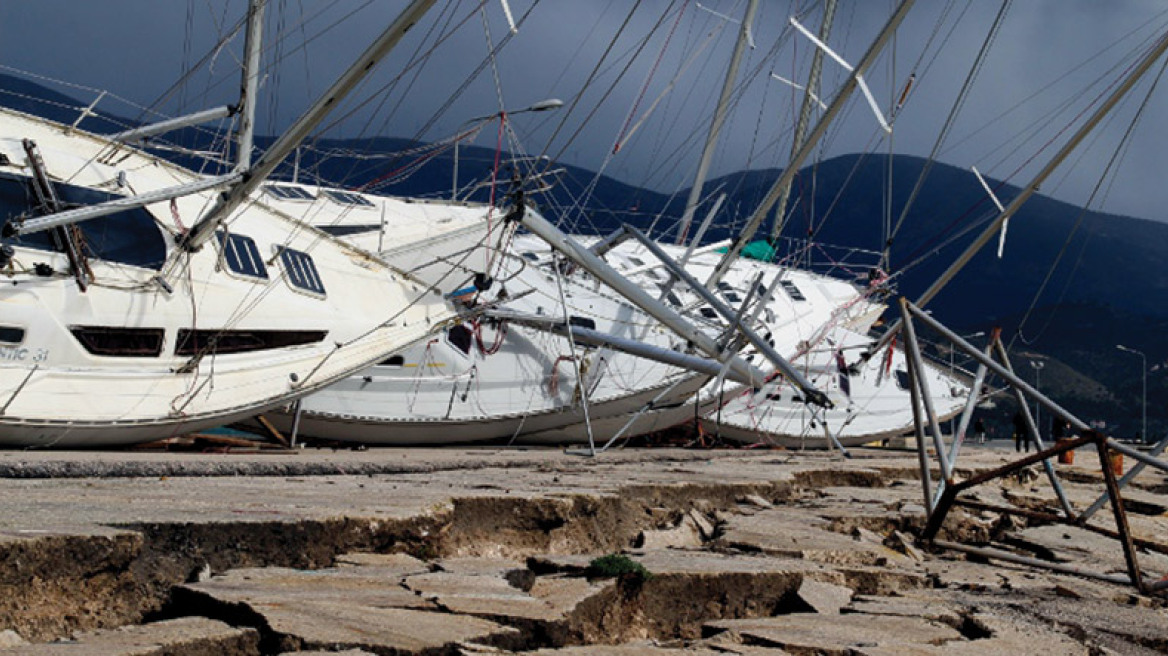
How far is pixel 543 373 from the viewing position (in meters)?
18.8

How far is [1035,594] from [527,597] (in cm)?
293

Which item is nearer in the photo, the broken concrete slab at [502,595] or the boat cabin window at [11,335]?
the broken concrete slab at [502,595]

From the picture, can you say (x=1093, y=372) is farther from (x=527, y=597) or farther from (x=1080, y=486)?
(x=527, y=597)

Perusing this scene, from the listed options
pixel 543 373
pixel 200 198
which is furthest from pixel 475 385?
pixel 200 198

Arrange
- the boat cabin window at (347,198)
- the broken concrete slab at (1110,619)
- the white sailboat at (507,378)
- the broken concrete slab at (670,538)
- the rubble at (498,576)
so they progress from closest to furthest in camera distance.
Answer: the rubble at (498,576)
the broken concrete slab at (1110,619)
the broken concrete slab at (670,538)
the white sailboat at (507,378)
the boat cabin window at (347,198)

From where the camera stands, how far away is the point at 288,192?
1947 cm

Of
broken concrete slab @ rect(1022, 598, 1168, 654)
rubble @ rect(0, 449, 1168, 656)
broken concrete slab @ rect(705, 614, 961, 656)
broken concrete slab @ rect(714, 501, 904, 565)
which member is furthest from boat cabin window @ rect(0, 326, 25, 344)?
broken concrete slab @ rect(1022, 598, 1168, 654)

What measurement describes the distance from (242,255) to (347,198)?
7616 mm

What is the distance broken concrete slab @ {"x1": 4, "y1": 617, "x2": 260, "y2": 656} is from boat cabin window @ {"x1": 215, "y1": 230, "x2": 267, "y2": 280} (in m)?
Answer: 10.0

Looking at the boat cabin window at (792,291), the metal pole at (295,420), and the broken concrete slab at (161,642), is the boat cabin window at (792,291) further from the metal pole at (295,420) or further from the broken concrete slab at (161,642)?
the broken concrete slab at (161,642)

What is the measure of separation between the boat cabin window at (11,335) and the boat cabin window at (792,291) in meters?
23.7

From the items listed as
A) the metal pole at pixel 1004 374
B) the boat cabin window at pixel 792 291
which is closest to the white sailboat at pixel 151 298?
the metal pole at pixel 1004 374

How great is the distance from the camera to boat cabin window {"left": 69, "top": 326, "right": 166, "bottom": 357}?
10859 millimetres

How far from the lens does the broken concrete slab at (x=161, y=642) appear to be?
284 cm
